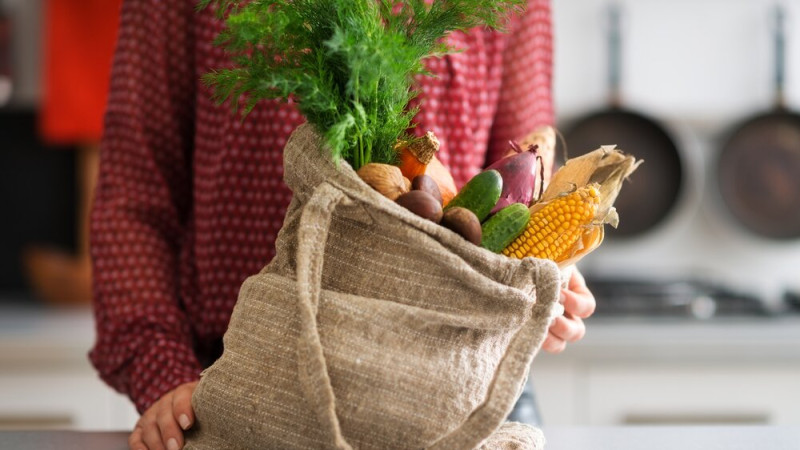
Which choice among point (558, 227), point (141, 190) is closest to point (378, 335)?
point (558, 227)

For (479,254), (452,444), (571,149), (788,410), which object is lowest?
(788,410)

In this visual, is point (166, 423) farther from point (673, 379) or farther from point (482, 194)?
point (673, 379)

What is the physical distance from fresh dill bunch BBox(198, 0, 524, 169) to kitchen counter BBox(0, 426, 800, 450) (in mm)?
314

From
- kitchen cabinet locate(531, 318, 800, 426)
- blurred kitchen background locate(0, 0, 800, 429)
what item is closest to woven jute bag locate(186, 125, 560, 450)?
kitchen cabinet locate(531, 318, 800, 426)

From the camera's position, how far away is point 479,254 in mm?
526

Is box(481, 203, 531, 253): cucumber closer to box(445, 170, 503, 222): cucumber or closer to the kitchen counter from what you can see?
box(445, 170, 503, 222): cucumber

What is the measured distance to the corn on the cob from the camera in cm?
58

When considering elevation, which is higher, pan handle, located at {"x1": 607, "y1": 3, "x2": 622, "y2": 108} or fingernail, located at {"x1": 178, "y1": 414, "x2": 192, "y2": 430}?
pan handle, located at {"x1": 607, "y1": 3, "x2": 622, "y2": 108}

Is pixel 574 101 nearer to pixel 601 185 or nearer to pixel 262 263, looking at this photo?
pixel 262 263

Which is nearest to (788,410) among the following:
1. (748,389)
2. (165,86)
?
(748,389)

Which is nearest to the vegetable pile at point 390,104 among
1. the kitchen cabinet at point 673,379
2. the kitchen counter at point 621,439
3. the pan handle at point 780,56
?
the kitchen counter at point 621,439

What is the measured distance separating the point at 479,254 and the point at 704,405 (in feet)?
4.15

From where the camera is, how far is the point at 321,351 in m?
0.50

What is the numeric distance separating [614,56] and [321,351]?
1.77 meters
